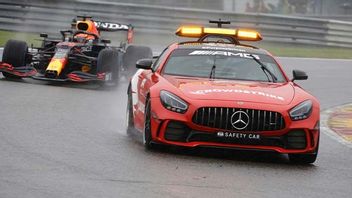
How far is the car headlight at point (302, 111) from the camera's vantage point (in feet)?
Result: 32.0

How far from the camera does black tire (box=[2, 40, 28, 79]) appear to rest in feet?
59.5

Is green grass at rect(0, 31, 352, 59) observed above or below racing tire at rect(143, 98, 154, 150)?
below

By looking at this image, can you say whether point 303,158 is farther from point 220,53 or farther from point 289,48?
point 289,48

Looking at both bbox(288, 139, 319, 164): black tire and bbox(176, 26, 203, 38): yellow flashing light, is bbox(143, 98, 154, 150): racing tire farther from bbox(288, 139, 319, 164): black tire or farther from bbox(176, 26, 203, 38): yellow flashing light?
bbox(176, 26, 203, 38): yellow flashing light

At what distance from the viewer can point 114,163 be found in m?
9.07

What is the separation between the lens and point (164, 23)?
1154 inches

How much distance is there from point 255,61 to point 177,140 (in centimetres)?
200

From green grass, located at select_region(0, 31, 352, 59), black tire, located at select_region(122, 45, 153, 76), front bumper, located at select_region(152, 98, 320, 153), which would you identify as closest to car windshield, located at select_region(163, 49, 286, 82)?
front bumper, located at select_region(152, 98, 320, 153)

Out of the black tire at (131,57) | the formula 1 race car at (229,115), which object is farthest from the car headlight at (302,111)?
the black tire at (131,57)

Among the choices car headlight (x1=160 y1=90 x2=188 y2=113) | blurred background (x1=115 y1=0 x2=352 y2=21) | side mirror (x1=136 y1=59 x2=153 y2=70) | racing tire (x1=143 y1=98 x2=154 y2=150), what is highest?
side mirror (x1=136 y1=59 x2=153 y2=70)

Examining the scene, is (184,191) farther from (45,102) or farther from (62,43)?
(62,43)

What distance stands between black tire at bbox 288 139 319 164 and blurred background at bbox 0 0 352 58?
714 inches

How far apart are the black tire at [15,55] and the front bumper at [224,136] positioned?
878 cm

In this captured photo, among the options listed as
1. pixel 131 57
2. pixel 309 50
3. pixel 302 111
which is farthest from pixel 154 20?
pixel 302 111
